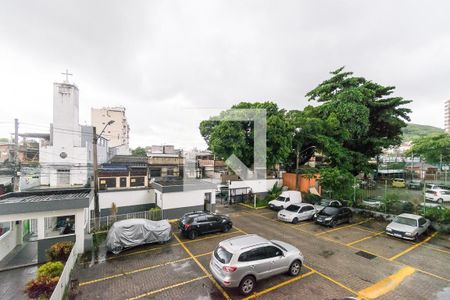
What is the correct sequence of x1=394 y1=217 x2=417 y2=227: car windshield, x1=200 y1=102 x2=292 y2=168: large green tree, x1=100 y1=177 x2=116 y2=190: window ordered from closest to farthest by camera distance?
x1=394 y1=217 x2=417 y2=227: car windshield → x1=200 y1=102 x2=292 y2=168: large green tree → x1=100 y1=177 x2=116 y2=190: window

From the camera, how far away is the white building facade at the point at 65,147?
2777cm

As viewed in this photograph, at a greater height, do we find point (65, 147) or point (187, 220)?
point (65, 147)

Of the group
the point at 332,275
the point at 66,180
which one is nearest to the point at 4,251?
the point at 332,275

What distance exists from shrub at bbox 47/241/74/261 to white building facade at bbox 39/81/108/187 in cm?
2004

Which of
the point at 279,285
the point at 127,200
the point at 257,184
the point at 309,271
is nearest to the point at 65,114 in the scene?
the point at 127,200

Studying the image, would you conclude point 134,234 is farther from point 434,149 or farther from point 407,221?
point 434,149

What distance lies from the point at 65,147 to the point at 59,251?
2359 centimetres

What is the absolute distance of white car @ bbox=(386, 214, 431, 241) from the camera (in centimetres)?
1261

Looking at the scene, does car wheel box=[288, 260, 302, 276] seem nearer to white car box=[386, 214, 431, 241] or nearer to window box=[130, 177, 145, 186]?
white car box=[386, 214, 431, 241]

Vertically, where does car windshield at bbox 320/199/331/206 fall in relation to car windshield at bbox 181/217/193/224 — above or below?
below

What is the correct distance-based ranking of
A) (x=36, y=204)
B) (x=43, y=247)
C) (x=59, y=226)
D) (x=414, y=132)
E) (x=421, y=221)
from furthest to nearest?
1. (x=414, y=132)
2. (x=59, y=226)
3. (x=421, y=221)
4. (x=43, y=247)
5. (x=36, y=204)

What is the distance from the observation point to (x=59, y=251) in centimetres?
999

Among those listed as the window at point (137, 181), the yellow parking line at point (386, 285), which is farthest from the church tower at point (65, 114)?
the yellow parking line at point (386, 285)

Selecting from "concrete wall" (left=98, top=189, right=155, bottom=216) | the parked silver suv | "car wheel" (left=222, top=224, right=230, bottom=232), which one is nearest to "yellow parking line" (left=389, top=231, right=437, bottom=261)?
the parked silver suv
